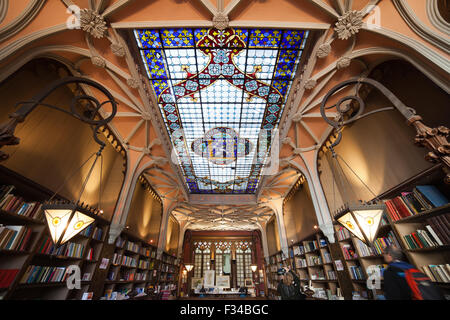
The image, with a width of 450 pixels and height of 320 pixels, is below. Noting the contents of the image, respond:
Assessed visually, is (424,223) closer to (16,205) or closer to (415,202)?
(415,202)

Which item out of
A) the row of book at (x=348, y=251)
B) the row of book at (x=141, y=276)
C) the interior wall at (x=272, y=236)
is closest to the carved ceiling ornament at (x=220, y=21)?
the row of book at (x=348, y=251)

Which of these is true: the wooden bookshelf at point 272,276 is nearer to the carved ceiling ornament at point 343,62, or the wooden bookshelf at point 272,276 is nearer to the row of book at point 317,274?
the row of book at point 317,274

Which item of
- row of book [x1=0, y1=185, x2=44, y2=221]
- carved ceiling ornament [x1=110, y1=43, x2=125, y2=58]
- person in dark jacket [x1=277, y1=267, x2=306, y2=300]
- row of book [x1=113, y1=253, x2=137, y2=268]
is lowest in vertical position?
person in dark jacket [x1=277, y1=267, x2=306, y2=300]

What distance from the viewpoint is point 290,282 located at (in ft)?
14.8

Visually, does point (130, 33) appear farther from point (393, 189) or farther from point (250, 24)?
point (393, 189)

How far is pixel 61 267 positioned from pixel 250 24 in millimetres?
6368

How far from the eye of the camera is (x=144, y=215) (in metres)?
8.69

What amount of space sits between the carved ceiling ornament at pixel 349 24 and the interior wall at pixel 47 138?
5.18 m

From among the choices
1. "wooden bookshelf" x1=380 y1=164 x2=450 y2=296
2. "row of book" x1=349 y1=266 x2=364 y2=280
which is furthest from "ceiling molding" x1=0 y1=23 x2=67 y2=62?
"row of book" x1=349 y1=266 x2=364 y2=280

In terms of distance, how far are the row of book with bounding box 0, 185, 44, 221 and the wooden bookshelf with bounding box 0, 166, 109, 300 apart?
57 millimetres

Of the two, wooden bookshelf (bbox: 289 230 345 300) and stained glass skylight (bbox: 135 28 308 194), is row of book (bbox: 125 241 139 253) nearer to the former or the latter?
stained glass skylight (bbox: 135 28 308 194)

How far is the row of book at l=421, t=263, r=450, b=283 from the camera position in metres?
2.77

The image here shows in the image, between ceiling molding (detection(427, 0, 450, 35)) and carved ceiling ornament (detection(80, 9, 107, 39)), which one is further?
carved ceiling ornament (detection(80, 9, 107, 39))

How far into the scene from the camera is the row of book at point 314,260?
676 cm
